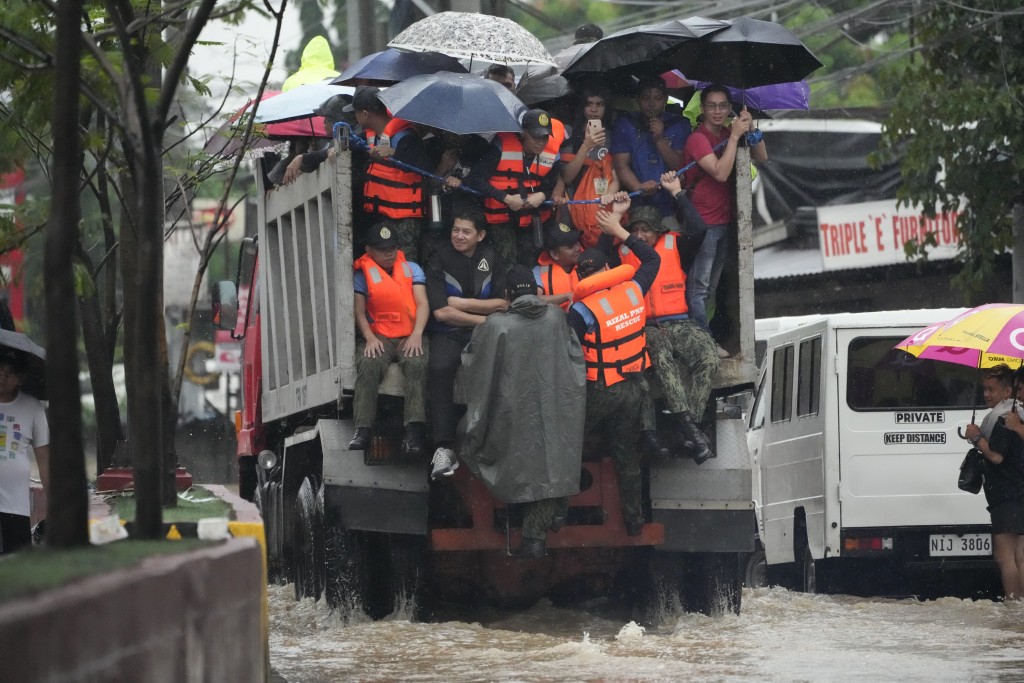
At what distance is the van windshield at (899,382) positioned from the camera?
42.0 ft

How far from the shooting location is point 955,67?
49.6ft

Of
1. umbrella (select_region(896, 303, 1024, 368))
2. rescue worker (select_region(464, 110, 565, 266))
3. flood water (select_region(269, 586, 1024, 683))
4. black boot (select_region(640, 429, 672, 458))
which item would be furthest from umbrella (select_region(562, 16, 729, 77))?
flood water (select_region(269, 586, 1024, 683))

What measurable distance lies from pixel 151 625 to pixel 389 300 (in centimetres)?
555

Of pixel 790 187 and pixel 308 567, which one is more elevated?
pixel 790 187

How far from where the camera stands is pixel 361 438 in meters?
9.55

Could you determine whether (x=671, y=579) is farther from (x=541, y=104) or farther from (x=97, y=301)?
(x=97, y=301)

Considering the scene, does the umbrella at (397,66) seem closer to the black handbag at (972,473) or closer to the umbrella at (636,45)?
the umbrella at (636,45)

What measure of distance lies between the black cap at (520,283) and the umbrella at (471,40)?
1.43 m

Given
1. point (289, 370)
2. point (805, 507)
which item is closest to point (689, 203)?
point (289, 370)

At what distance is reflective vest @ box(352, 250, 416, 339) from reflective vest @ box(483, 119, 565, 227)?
68 cm

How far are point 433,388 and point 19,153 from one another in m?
3.33

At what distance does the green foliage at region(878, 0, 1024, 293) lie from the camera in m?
14.4

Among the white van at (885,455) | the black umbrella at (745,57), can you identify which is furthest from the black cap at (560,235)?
the white van at (885,455)

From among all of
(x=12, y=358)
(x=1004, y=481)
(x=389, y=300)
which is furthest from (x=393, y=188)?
(x=1004, y=481)
